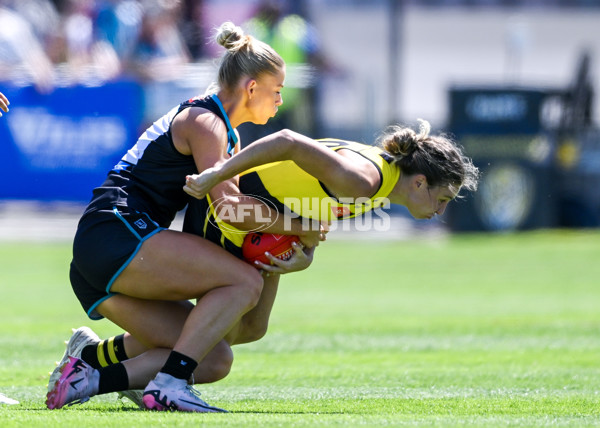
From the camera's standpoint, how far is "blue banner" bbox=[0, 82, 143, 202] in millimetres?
17094

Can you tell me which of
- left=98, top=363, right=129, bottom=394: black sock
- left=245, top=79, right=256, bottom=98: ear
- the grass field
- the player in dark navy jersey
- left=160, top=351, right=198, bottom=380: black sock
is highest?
left=245, top=79, right=256, bottom=98: ear

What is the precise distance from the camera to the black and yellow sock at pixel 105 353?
Answer: 532 centimetres

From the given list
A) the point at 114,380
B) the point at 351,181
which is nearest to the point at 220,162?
the point at 351,181

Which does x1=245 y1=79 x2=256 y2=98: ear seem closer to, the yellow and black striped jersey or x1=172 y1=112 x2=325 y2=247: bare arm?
x1=172 y1=112 x2=325 y2=247: bare arm

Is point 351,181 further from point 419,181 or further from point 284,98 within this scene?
point 284,98

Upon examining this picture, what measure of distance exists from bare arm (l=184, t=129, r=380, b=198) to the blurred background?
11.6m

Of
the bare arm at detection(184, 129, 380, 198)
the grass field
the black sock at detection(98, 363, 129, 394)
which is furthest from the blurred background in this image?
the bare arm at detection(184, 129, 380, 198)

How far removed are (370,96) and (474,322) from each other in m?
10.0

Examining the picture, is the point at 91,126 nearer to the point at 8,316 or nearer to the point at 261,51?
the point at 8,316

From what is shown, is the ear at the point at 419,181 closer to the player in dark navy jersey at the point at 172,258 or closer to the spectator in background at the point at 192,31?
the player in dark navy jersey at the point at 172,258

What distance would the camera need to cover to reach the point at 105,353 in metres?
5.35

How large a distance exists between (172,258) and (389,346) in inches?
130

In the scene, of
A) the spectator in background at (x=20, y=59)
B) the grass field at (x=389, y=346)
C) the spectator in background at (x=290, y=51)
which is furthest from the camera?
the spectator in background at (x=290, y=51)

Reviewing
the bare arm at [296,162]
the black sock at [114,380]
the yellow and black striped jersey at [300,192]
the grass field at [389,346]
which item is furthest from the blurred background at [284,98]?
the bare arm at [296,162]
